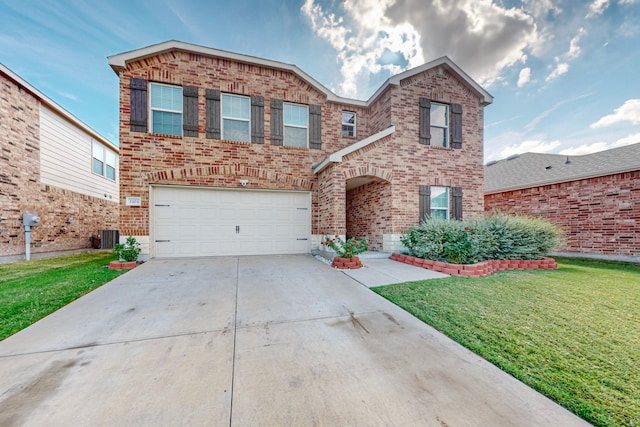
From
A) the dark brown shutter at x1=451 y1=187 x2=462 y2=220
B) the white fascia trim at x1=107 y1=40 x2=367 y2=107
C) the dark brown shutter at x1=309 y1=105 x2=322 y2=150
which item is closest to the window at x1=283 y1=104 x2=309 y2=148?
the dark brown shutter at x1=309 y1=105 x2=322 y2=150

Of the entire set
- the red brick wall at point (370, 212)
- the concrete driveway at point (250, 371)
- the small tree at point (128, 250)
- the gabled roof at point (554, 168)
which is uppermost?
the gabled roof at point (554, 168)

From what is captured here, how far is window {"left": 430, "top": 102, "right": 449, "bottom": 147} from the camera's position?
337 inches

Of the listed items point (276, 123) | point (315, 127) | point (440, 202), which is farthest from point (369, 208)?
point (276, 123)

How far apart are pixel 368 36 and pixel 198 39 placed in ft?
20.3

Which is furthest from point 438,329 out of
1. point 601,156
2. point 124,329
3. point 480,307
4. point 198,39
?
point 601,156

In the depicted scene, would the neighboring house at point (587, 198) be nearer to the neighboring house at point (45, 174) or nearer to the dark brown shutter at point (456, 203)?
the dark brown shutter at point (456, 203)

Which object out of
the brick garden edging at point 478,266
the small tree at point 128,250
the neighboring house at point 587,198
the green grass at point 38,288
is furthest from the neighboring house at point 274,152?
the neighboring house at point 587,198

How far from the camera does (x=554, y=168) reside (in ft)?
32.9

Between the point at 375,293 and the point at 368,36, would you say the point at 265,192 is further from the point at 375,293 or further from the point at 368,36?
the point at 368,36

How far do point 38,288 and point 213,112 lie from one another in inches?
234

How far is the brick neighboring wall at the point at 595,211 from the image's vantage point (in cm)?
739

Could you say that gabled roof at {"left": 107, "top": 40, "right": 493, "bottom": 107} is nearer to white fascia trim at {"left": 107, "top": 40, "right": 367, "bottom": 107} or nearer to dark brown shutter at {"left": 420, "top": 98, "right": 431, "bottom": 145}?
white fascia trim at {"left": 107, "top": 40, "right": 367, "bottom": 107}

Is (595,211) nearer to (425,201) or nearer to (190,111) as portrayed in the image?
(425,201)

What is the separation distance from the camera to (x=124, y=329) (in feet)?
8.90
